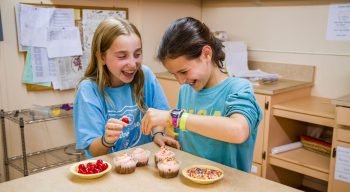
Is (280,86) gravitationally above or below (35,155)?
above

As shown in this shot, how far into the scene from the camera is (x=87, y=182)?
1.14 m

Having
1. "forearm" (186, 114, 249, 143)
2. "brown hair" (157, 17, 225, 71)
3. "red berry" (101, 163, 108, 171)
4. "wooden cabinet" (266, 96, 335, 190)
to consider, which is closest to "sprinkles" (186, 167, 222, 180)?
"forearm" (186, 114, 249, 143)

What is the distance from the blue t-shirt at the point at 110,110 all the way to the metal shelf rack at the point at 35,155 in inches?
33.1

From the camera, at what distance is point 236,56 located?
2.90 metres

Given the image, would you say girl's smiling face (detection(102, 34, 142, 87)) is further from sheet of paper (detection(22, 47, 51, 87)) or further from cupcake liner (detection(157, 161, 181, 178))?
sheet of paper (detection(22, 47, 51, 87))

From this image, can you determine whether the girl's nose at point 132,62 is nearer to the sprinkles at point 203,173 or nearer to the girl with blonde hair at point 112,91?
the girl with blonde hair at point 112,91

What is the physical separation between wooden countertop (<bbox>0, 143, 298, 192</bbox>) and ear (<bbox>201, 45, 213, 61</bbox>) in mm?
420

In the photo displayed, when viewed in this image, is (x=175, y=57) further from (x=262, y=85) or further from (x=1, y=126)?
(x=1, y=126)

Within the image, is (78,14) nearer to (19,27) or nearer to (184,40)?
(19,27)

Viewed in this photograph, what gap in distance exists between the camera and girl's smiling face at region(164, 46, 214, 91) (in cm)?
126

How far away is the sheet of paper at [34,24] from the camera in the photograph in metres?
2.29

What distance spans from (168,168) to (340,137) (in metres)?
1.32

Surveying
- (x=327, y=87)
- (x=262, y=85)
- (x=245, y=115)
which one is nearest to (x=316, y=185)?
(x=327, y=87)

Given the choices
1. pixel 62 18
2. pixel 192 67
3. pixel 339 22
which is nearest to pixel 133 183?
pixel 192 67
